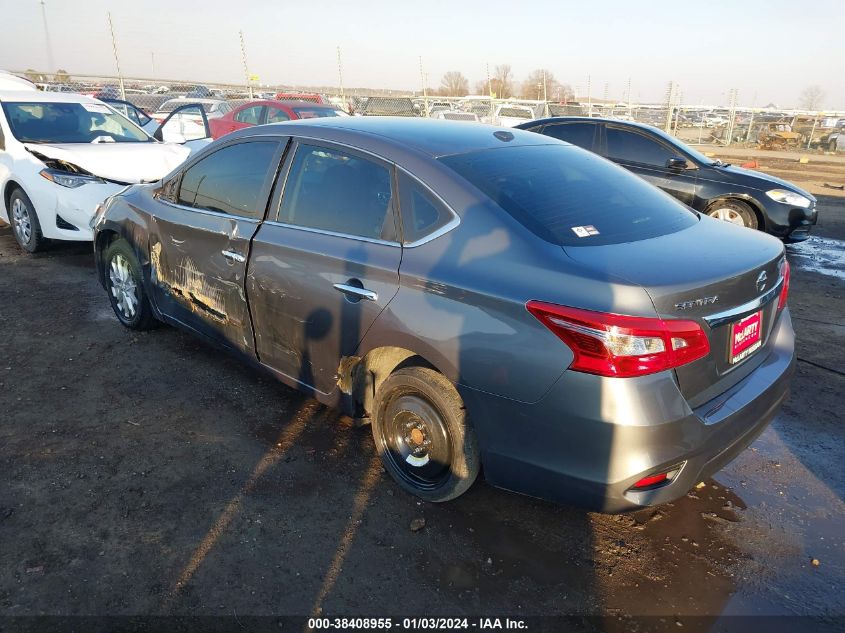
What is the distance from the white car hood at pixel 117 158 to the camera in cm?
694

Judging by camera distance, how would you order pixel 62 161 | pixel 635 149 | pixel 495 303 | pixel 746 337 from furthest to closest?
pixel 635 149 < pixel 62 161 < pixel 746 337 < pixel 495 303

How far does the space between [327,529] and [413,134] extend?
6.60ft

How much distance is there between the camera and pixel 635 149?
8.39m

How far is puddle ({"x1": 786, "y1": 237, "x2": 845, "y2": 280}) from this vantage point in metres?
7.51

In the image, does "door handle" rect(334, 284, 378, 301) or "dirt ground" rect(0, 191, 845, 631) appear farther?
"door handle" rect(334, 284, 378, 301)

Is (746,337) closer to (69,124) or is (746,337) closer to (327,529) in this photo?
(327,529)

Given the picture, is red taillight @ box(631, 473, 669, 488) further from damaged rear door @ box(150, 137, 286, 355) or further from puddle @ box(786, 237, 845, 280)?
puddle @ box(786, 237, 845, 280)

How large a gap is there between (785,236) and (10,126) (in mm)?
9397

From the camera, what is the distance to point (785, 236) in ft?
26.0

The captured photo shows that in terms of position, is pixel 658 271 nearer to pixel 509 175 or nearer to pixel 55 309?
pixel 509 175

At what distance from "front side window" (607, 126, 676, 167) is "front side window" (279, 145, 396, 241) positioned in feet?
20.0

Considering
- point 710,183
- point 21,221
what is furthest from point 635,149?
point 21,221

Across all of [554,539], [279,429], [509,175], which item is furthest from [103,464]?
[509,175]

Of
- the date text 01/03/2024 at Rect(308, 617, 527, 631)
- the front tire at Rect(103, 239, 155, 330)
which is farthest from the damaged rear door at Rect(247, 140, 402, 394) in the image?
the front tire at Rect(103, 239, 155, 330)
